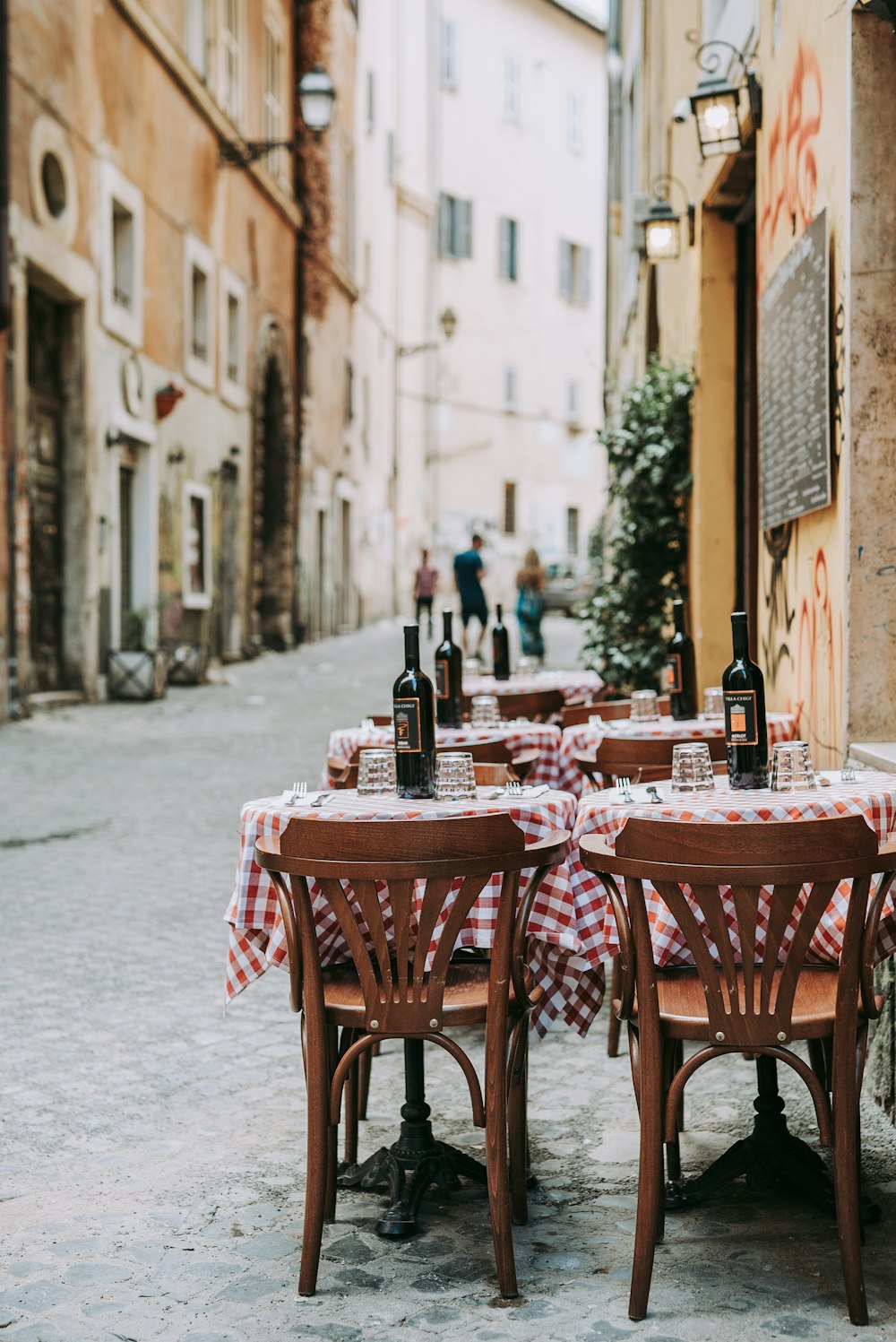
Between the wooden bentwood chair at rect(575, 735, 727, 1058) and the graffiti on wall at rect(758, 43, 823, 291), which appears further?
the graffiti on wall at rect(758, 43, 823, 291)

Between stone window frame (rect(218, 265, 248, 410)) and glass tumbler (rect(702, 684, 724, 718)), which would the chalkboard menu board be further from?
stone window frame (rect(218, 265, 248, 410))

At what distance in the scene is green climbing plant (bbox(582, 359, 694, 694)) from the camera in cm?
995

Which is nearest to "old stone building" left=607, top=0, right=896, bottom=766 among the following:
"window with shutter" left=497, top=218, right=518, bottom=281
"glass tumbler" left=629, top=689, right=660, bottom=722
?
"glass tumbler" left=629, top=689, right=660, bottom=722

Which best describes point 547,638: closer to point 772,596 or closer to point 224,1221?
point 772,596

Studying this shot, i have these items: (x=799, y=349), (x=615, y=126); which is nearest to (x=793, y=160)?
(x=799, y=349)

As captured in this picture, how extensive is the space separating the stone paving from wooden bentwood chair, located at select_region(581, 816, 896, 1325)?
0.63 feet

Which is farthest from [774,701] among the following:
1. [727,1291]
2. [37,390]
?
[37,390]

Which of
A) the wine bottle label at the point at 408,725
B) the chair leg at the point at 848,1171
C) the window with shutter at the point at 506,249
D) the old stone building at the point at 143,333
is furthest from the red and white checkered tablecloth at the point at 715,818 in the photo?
the window with shutter at the point at 506,249

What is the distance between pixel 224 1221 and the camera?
363 centimetres

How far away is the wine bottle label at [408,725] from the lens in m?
3.96

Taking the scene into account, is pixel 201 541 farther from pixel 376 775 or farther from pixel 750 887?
pixel 750 887

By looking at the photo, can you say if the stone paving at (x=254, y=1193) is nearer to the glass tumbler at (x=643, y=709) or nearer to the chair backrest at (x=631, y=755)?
the chair backrest at (x=631, y=755)

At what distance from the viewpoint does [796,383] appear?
20.1 feet

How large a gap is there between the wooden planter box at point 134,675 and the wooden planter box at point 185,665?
1.61m
